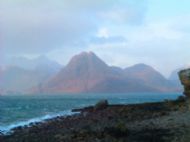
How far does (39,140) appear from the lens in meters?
28.5

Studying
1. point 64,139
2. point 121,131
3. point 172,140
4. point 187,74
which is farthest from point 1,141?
point 187,74

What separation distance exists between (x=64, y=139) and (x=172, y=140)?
643 cm

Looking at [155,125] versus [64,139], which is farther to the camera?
[155,125]

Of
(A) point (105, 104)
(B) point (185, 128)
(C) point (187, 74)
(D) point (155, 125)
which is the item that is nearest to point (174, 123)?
(D) point (155, 125)

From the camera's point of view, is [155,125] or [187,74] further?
[187,74]

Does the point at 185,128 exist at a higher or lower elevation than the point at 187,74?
lower

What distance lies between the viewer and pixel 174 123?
30547 mm

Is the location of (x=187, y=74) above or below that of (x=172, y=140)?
above

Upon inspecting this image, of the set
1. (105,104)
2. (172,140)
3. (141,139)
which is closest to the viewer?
(172,140)

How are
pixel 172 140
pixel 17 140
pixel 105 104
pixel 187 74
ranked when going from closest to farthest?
pixel 172 140 → pixel 17 140 → pixel 187 74 → pixel 105 104

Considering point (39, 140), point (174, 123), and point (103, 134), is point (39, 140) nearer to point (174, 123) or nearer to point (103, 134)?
point (103, 134)

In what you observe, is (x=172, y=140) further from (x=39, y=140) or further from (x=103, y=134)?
(x=39, y=140)

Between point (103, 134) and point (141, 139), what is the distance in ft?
9.51

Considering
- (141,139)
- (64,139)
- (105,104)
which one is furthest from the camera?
(105,104)
